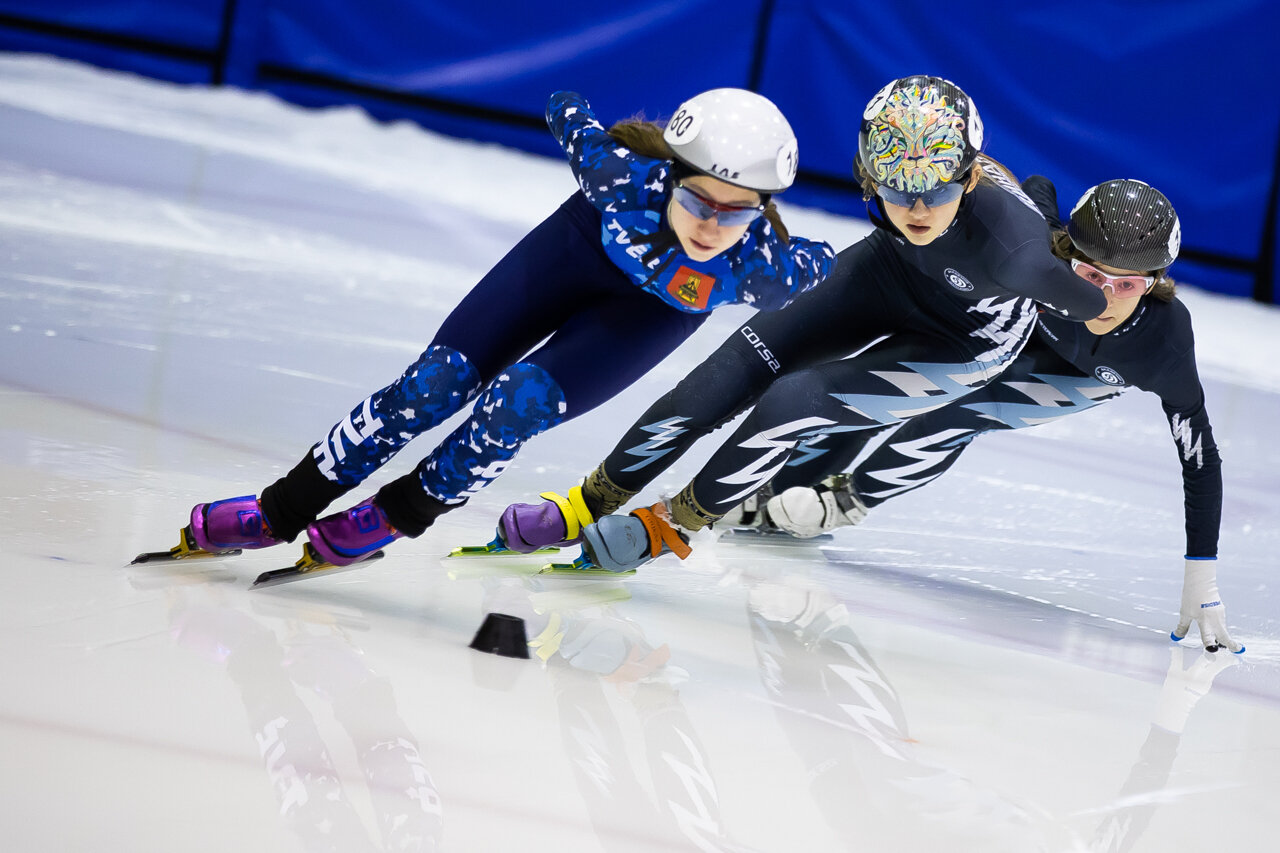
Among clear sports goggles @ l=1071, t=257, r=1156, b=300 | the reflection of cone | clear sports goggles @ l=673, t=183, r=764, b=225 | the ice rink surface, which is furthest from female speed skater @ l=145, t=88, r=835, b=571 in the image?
clear sports goggles @ l=1071, t=257, r=1156, b=300

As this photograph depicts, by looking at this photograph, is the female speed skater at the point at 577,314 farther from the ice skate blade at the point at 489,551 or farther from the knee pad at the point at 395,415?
the ice skate blade at the point at 489,551

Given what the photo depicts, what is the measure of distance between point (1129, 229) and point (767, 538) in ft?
4.05

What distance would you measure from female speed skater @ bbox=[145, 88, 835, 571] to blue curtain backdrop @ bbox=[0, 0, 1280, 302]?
7.48 m

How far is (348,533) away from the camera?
239 centimetres

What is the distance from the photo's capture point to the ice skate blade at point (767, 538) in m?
3.36

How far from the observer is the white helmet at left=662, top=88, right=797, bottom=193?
2197mm

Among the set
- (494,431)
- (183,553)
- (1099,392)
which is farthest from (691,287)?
(1099,392)

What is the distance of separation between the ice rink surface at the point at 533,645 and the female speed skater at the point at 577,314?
14cm

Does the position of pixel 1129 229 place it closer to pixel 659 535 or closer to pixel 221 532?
pixel 659 535

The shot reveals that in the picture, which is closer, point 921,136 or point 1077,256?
point 921,136

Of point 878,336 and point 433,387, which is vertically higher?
point 878,336

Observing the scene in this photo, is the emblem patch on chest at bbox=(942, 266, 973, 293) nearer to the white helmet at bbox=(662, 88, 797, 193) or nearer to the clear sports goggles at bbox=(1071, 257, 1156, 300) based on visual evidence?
the clear sports goggles at bbox=(1071, 257, 1156, 300)

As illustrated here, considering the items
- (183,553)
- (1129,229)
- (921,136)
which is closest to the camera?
(183,553)

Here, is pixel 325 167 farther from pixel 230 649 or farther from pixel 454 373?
pixel 230 649
